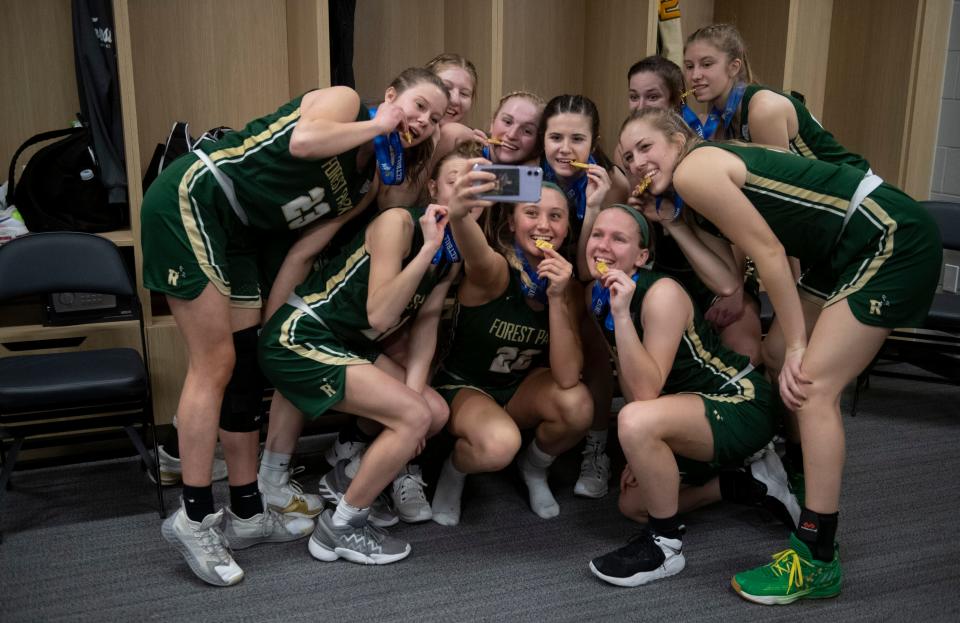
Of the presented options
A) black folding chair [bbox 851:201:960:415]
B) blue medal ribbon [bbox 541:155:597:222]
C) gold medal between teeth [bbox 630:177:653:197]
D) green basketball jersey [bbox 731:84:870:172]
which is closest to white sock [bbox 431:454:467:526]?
blue medal ribbon [bbox 541:155:597:222]

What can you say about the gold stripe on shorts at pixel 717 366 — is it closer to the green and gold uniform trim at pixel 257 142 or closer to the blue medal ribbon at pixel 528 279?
the blue medal ribbon at pixel 528 279

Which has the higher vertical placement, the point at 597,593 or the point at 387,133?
the point at 387,133

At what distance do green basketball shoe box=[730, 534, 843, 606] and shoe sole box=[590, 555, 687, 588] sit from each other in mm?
152

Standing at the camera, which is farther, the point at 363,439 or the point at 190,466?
the point at 363,439

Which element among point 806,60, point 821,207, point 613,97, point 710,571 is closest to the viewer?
point 821,207

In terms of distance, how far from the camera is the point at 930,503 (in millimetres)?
2814

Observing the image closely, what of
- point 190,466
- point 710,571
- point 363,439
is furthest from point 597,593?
point 190,466

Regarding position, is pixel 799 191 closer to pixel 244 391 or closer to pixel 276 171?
pixel 276 171

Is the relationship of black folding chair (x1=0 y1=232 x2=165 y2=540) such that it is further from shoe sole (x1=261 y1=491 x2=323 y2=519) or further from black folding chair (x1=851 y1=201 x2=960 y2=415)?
black folding chair (x1=851 y1=201 x2=960 y2=415)

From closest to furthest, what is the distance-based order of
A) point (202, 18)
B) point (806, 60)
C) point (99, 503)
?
point (99, 503) → point (202, 18) → point (806, 60)

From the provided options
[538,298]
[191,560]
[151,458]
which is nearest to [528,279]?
[538,298]

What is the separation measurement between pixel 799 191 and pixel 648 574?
100 centimetres

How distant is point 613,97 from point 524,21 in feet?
1.91

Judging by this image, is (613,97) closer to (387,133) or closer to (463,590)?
(387,133)
